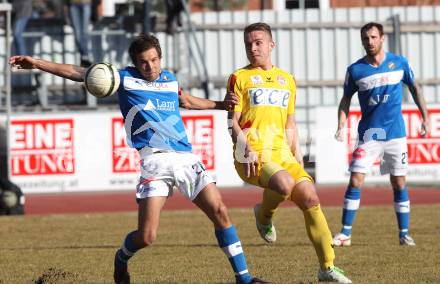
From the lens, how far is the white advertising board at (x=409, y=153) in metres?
21.3

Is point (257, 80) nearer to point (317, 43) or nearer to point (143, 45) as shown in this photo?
point (143, 45)

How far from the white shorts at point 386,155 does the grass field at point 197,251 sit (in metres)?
0.81

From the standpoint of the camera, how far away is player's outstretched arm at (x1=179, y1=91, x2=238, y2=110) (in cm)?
916

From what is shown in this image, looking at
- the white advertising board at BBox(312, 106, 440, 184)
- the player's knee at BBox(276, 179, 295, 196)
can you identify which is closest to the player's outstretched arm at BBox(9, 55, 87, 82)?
the player's knee at BBox(276, 179, 295, 196)

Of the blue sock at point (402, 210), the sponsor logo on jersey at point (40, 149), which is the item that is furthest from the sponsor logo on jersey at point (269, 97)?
the sponsor logo on jersey at point (40, 149)

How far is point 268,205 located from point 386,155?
2.38 metres

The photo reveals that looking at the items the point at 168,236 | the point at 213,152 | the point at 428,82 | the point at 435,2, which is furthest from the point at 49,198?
the point at 435,2

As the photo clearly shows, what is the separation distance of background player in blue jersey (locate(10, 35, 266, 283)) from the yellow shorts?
771 mm

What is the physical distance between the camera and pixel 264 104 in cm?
980

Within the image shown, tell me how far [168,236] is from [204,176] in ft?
17.5

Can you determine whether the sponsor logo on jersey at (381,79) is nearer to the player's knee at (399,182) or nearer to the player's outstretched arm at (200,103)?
the player's knee at (399,182)

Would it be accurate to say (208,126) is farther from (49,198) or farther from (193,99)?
(193,99)

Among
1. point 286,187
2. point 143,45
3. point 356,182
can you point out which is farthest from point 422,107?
point 143,45

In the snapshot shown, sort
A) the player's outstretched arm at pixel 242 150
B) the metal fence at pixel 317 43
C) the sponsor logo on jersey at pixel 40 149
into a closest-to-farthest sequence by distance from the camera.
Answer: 1. the player's outstretched arm at pixel 242 150
2. the sponsor logo on jersey at pixel 40 149
3. the metal fence at pixel 317 43
